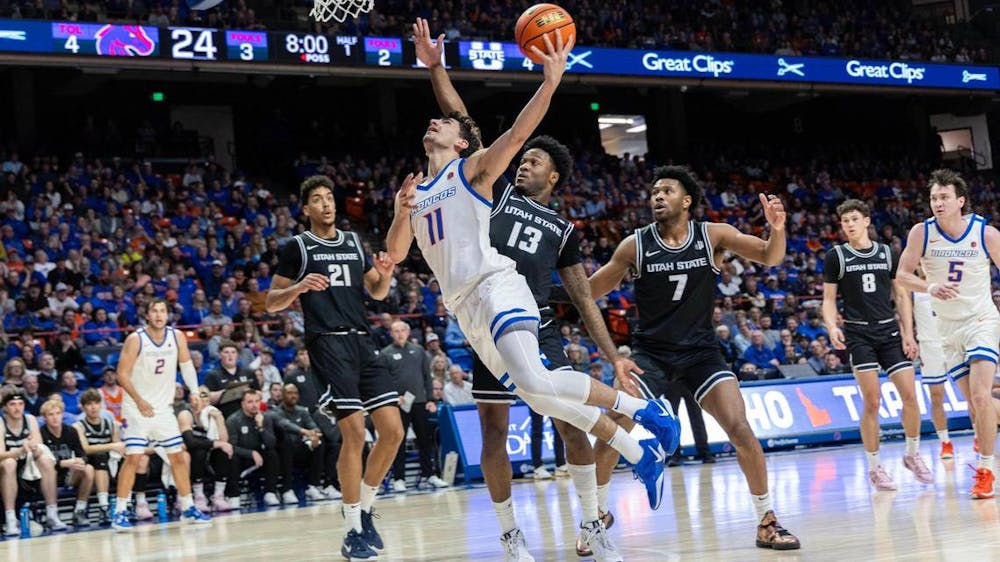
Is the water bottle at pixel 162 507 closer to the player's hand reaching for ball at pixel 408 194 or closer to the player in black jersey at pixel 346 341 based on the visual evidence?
the player in black jersey at pixel 346 341

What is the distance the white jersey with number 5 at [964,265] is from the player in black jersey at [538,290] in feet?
11.5

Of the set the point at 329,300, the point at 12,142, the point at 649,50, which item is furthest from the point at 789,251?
the point at 329,300

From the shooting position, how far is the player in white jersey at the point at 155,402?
1081 centimetres

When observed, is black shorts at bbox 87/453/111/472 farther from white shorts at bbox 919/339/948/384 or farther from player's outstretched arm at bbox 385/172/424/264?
white shorts at bbox 919/339/948/384

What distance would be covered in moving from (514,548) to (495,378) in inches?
35.9

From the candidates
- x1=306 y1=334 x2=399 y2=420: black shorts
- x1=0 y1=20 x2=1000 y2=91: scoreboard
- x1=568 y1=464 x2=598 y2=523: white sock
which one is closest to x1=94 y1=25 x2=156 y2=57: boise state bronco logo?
x1=0 y1=20 x2=1000 y2=91: scoreboard

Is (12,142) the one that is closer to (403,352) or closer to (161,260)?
(161,260)

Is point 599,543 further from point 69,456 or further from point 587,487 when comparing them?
point 69,456

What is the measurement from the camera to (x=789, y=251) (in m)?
25.5

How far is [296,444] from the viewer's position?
13.4 metres

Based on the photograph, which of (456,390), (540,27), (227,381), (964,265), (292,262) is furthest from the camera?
(456,390)

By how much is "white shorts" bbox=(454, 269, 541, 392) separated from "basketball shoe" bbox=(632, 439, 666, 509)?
751 mm

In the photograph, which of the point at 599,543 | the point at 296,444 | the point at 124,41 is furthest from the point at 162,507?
the point at 124,41

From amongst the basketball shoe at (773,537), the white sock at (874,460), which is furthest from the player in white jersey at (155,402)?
the basketball shoe at (773,537)
